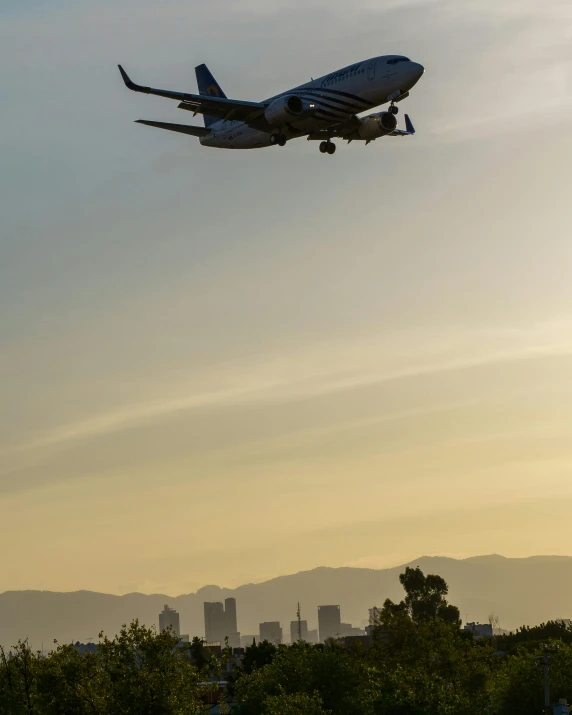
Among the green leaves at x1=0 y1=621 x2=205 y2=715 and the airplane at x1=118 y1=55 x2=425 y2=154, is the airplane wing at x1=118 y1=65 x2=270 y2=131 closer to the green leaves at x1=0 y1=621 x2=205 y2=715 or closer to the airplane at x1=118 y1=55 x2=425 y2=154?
the airplane at x1=118 y1=55 x2=425 y2=154

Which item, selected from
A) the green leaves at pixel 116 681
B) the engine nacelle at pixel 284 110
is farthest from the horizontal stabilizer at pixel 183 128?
the green leaves at pixel 116 681

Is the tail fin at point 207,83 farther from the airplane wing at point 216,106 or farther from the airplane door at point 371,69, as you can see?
the airplane door at point 371,69

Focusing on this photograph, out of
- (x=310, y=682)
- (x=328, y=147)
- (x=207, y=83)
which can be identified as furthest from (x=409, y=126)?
(x=310, y=682)

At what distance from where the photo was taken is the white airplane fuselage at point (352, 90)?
242ft

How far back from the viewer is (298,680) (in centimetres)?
9788

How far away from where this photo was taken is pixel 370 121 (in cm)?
8038

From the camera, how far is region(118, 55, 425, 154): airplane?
2921 inches

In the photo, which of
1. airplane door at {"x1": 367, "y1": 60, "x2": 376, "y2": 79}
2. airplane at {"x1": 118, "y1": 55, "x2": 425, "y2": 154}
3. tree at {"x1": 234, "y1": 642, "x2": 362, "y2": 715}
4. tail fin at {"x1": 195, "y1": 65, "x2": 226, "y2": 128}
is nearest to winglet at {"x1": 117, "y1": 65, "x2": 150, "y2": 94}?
airplane at {"x1": 118, "y1": 55, "x2": 425, "y2": 154}

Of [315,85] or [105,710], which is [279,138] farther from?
[105,710]

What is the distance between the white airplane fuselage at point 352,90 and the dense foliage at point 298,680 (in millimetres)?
33322

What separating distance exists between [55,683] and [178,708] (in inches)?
445

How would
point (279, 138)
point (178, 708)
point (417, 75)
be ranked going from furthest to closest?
point (279, 138) < point (417, 75) < point (178, 708)

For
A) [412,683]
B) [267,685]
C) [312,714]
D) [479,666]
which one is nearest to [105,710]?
[312,714]

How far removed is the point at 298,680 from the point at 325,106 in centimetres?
4715
